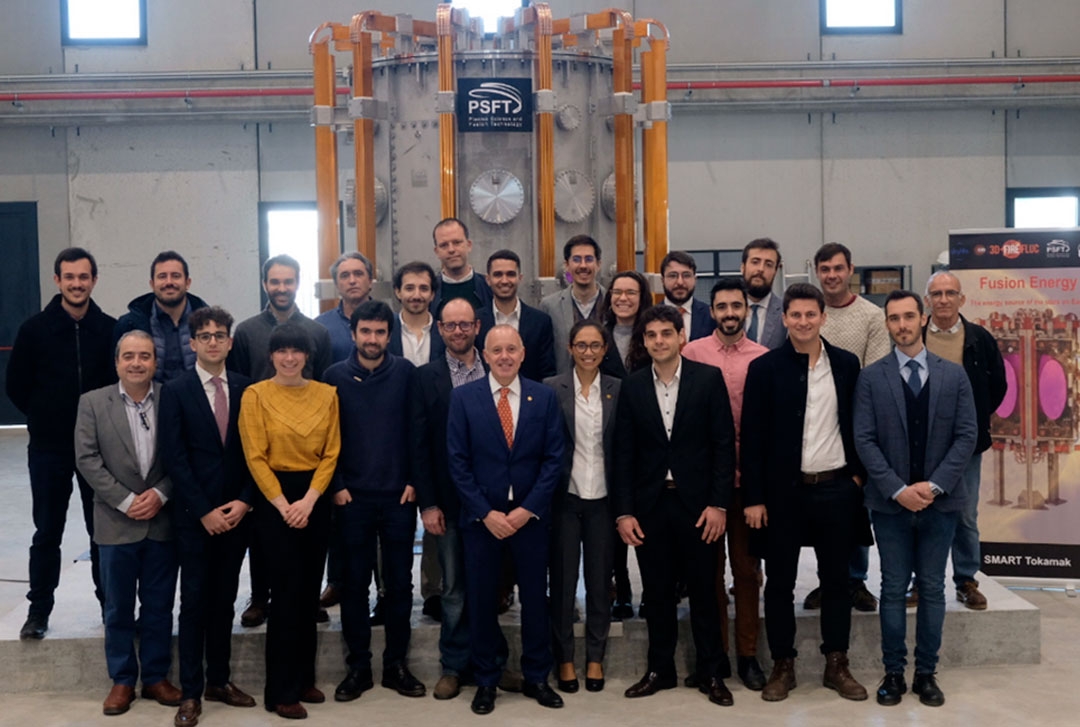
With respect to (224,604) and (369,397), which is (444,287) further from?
(224,604)

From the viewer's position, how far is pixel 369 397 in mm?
4676

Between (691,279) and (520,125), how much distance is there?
6.16 ft

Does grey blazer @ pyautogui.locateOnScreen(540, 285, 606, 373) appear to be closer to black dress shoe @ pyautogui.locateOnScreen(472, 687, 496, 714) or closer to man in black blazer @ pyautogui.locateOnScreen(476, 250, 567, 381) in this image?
man in black blazer @ pyautogui.locateOnScreen(476, 250, 567, 381)

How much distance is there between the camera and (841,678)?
15.7 feet

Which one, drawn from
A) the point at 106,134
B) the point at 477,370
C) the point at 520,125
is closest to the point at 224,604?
the point at 477,370

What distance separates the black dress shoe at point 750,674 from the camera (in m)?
4.84

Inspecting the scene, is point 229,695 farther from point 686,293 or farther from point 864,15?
point 864,15

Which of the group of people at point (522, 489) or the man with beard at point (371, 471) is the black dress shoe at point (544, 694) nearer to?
the group of people at point (522, 489)

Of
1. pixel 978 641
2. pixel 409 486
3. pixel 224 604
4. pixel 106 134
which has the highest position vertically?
pixel 106 134

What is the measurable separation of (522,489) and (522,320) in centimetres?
93

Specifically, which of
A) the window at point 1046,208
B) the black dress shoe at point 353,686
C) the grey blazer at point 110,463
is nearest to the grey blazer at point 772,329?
the black dress shoe at point 353,686

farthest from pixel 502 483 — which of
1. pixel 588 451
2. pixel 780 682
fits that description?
pixel 780 682

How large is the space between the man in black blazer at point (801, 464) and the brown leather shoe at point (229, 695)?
2.21m

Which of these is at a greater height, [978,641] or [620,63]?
[620,63]
